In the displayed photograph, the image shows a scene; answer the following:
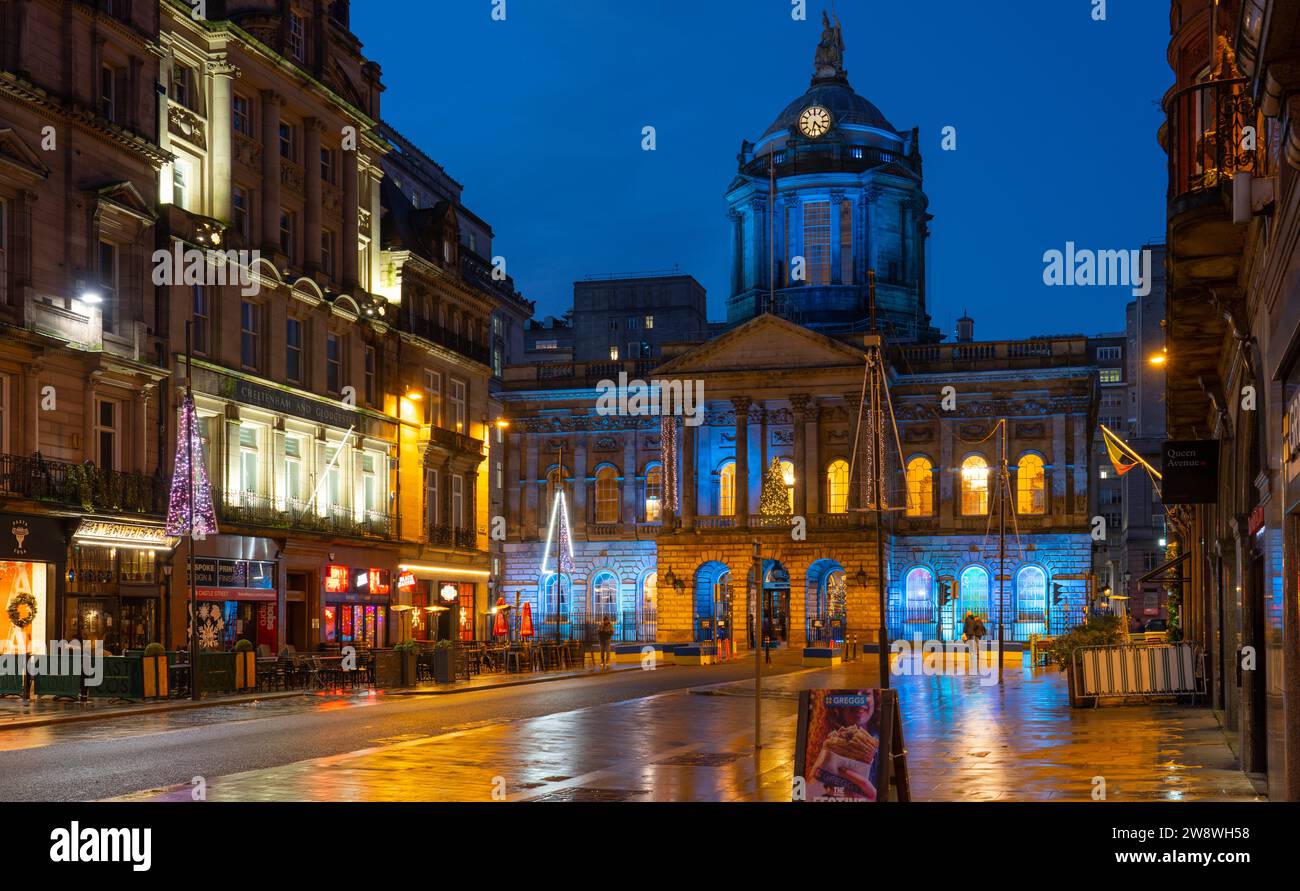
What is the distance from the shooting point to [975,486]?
85.6 m

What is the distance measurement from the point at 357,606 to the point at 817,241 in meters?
52.3

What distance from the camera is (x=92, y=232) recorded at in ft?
121

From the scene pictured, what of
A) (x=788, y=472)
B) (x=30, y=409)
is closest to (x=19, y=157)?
(x=30, y=409)

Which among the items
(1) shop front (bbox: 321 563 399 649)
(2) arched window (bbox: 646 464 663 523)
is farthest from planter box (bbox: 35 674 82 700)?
(2) arched window (bbox: 646 464 663 523)

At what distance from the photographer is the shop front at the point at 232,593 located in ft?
131

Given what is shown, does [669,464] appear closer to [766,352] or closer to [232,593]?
[766,352]

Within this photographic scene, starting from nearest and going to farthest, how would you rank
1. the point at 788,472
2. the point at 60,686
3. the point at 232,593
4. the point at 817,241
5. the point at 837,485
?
the point at 60,686 < the point at 232,593 < the point at 837,485 < the point at 788,472 < the point at 817,241

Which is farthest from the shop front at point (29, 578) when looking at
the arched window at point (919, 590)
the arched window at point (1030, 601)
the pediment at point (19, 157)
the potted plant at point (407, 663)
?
the arched window at point (1030, 601)

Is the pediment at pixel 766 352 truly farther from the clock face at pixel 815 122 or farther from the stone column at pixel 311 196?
the stone column at pixel 311 196

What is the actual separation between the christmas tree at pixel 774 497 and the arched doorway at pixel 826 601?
3810mm

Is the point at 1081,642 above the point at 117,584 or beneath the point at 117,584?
beneath

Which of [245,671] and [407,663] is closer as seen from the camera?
[245,671]

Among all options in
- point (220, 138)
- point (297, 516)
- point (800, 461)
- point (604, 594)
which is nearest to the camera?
point (220, 138)
